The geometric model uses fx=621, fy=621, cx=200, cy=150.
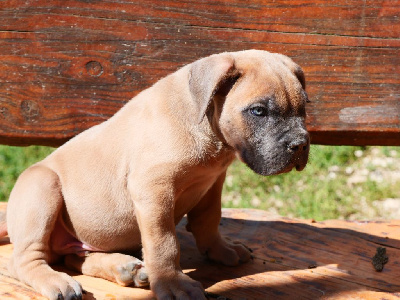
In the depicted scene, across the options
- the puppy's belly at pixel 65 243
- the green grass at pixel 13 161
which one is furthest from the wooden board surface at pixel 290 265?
the green grass at pixel 13 161

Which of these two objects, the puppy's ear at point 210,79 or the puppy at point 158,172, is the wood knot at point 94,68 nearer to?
the puppy at point 158,172

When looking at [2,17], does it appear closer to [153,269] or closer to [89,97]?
[89,97]

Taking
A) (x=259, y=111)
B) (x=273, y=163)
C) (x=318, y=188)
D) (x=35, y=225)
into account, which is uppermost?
(x=259, y=111)

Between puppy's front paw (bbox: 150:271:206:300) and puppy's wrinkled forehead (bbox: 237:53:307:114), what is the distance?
118 cm

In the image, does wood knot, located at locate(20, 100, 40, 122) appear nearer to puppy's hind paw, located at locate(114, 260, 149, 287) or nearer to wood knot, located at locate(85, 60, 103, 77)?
wood knot, located at locate(85, 60, 103, 77)

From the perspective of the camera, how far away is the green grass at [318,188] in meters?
7.01

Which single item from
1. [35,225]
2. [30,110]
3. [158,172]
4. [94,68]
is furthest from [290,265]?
[30,110]

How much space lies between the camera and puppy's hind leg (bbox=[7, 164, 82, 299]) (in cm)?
397

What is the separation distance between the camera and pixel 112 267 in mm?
4082

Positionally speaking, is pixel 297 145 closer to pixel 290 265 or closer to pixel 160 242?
pixel 160 242

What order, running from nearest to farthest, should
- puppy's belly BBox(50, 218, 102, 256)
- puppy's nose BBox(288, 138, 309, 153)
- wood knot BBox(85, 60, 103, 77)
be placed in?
→ 1. puppy's nose BBox(288, 138, 309, 153)
2. puppy's belly BBox(50, 218, 102, 256)
3. wood knot BBox(85, 60, 103, 77)

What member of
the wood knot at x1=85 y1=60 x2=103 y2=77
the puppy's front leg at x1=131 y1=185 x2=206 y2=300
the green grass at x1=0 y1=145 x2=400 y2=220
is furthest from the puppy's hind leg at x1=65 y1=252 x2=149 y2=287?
the green grass at x1=0 y1=145 x2=400 y2=220

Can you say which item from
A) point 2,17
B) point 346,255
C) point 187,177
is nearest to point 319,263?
point 346,255

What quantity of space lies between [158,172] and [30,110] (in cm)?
157
